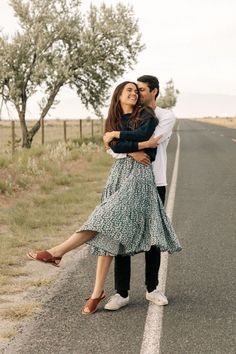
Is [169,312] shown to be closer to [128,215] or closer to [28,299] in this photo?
[128,215]

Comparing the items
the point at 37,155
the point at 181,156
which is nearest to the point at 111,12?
the point at 181,156

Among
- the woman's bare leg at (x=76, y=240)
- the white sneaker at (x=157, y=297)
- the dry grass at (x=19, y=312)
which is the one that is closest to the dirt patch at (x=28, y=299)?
the dry grass at (x=19, y=312)

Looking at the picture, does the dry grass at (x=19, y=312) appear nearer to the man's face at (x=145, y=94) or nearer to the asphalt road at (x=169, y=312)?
the asphalt road at (x=169, y=312)

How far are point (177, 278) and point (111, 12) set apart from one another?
22.0 metres

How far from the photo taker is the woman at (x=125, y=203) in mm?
4734

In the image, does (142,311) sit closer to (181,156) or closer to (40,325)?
(40,325)

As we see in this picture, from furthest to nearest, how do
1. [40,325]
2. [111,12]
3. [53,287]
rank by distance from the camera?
1. [111,12]
2. [53,287]
3. [40,325]

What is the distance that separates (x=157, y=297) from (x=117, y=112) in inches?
65.6

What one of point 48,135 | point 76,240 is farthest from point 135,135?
point 48,135

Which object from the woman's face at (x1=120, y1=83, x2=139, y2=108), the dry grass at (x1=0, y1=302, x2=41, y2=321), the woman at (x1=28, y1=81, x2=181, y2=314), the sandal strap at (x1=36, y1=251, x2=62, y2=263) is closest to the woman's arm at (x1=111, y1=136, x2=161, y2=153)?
the woman at (x1=28, y1=81, x2=181, y2=314)

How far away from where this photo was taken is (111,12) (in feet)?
86.2

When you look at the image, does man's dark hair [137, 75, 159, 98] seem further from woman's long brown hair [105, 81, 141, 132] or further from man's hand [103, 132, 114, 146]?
man's hand [103, 132, 114, 146]

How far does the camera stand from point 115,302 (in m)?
5.03

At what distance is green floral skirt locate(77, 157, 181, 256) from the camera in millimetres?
4711
